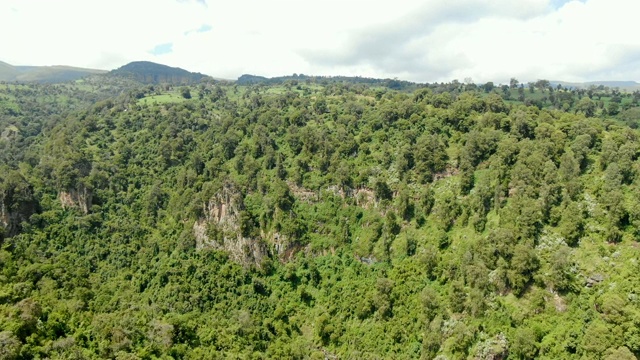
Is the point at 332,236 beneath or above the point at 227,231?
above

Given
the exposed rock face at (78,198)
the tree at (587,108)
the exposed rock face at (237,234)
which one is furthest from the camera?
the tree at (587,108)

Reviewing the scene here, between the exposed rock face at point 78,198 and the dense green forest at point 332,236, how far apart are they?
381 mm

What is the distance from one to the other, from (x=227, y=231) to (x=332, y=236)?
26143 millimetres

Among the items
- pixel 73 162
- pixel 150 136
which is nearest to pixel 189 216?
pixel 73 162

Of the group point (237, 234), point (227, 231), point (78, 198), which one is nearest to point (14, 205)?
Result: point (78, 198)

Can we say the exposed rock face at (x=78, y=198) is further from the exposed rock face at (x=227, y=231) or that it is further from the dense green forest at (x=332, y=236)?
the exposed rock face at (x=227, y=231)

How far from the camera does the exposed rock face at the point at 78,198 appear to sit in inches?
4033

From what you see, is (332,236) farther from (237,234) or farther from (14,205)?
(14,205)

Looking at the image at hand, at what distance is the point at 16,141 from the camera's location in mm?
144500

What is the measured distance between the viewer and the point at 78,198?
339 feet

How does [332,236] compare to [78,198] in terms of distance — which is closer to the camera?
[332,236]

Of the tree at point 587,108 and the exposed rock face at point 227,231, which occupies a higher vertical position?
the tree at point 587,108

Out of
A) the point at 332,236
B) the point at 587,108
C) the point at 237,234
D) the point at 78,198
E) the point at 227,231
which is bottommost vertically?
the point at 237,234

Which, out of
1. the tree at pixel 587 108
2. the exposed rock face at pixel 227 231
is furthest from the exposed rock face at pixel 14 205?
the tree at pixel 587 108
